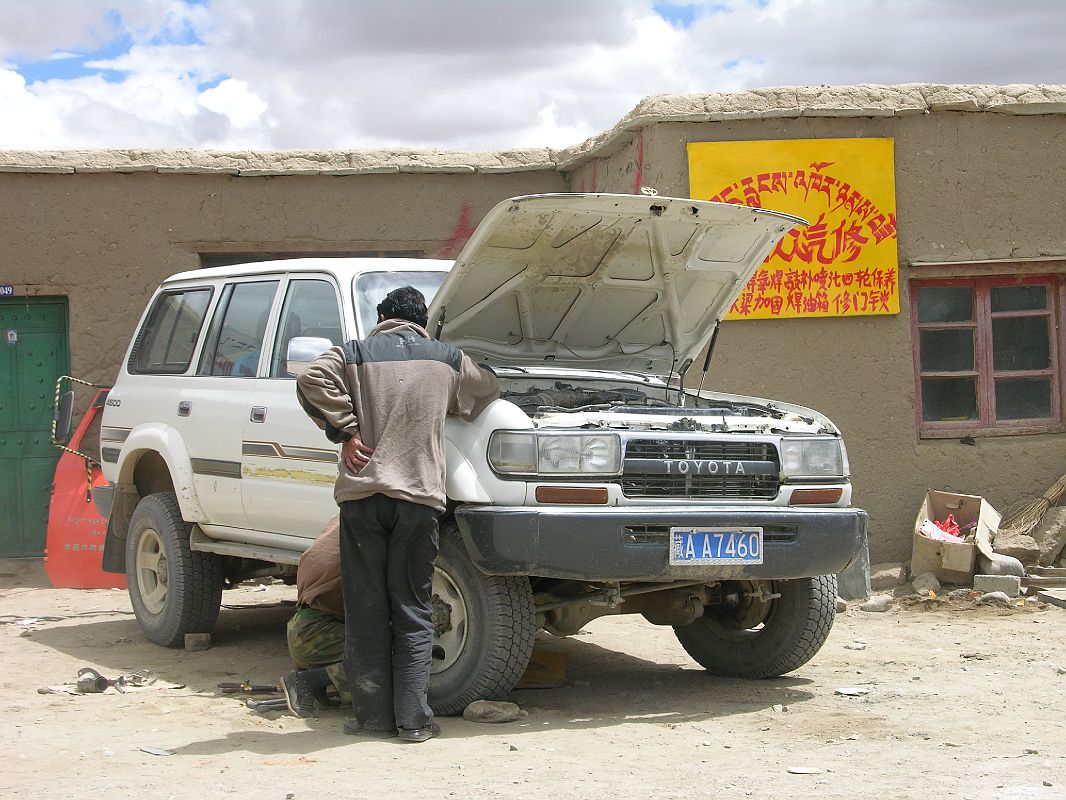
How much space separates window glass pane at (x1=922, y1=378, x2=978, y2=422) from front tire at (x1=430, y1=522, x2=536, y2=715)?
537cm

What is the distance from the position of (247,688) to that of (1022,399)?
6.43 meters

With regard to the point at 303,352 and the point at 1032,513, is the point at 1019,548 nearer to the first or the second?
the point at 1032,513

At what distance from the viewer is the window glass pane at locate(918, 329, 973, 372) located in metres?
9.54

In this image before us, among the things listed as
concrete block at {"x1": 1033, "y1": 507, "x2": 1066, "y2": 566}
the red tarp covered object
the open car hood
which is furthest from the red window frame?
the red tarp covered object

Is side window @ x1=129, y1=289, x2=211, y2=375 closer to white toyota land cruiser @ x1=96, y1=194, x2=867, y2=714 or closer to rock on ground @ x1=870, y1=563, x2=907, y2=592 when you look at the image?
white toyota land cruiser @ x1=96, y1=194, x2=867, y2=714

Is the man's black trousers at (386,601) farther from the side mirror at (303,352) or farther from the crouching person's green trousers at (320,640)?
the side mirror at (303,352)

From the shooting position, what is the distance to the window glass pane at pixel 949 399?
9.52 meters

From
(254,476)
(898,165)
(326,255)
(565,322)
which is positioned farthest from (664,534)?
(326,255)

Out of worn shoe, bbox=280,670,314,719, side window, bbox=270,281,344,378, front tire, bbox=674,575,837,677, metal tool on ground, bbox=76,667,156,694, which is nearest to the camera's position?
worn shoe, bbox=280,670,314,719

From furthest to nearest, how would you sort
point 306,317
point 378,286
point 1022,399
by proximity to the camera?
point 1022,399
point 306,317
point 378,286

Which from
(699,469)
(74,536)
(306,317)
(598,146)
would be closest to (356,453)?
(699,469)

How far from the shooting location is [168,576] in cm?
688

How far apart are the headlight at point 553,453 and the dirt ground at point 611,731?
3.27ft

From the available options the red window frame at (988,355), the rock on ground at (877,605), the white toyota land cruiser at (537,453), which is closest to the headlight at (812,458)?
the white toyota land cruiser at (537,453)
